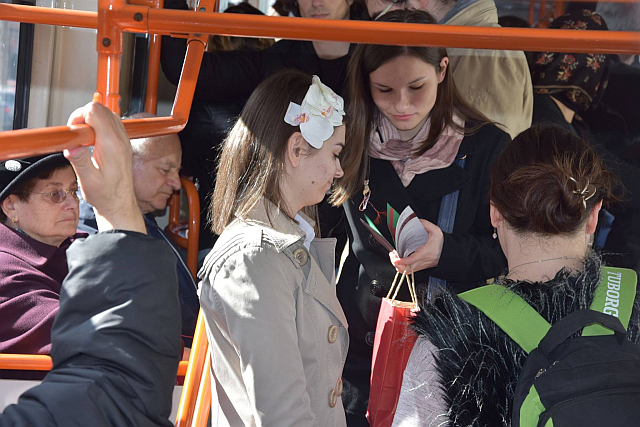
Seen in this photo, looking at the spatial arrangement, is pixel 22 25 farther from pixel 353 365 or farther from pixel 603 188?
pixel 603 188

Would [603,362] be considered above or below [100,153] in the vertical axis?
below

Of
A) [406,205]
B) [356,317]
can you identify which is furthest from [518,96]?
[356,317]

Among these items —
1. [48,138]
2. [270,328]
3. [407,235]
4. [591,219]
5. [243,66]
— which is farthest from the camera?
[243,66]

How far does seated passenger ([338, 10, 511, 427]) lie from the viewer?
2371 millimetres

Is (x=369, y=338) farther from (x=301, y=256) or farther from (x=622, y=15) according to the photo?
(x=622, y=15)

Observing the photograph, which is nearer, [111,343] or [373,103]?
[111,343]

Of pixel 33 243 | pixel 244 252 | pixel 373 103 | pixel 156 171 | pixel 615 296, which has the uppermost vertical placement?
pixel 373 103

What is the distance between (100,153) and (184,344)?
186 cm

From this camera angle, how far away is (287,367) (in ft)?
5.00

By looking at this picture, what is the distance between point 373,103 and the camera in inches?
99.1

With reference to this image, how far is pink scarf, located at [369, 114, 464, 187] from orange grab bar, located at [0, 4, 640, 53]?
0.78m

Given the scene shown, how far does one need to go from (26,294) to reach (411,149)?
4.52 feet

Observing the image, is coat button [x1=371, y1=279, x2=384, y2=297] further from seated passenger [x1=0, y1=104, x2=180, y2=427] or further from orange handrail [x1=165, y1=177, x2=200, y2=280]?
seated passenger [x1=0, y1=104, x2=180, y2=427]

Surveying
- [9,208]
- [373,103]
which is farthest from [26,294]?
[373,103]
